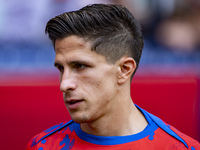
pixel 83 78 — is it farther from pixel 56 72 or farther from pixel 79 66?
pixel 56 72

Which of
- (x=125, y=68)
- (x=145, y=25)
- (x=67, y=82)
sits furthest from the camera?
(x=145, y=25)

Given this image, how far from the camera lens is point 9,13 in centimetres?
274

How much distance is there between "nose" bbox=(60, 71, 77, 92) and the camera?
1467mm

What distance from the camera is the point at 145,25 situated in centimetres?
293

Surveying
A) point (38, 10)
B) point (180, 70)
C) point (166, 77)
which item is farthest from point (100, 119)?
point (38, 10)

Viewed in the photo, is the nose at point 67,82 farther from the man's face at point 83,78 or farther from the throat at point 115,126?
the throat at point 115,126

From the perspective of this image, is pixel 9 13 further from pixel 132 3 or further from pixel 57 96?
pixel 132 3

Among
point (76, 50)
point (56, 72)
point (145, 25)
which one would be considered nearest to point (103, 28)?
point (76, 50)

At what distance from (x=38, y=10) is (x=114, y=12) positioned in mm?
1373

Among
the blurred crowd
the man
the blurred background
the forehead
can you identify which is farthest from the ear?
the blurred crowd

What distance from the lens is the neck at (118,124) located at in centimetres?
160

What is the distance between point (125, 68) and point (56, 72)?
1.09 m

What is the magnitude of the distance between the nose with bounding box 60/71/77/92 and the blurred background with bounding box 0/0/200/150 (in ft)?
2.82

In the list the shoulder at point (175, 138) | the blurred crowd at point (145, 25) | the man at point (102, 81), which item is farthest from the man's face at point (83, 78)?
Result: the blurred crowd at point (145, 25)
